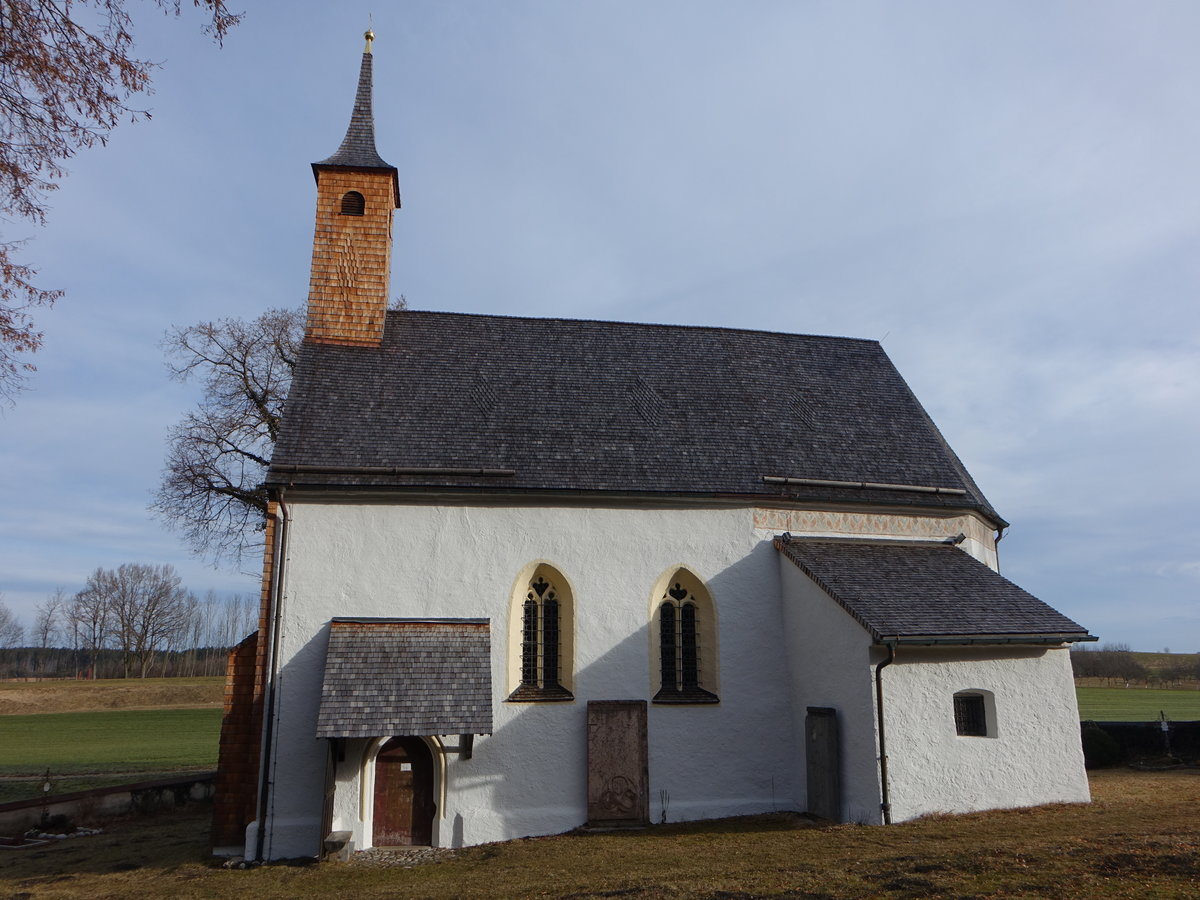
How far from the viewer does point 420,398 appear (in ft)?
53.6

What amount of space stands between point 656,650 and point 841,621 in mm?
3339

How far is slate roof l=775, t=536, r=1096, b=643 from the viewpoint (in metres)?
13.0

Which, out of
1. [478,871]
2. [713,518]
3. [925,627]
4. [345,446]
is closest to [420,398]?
[345,446]

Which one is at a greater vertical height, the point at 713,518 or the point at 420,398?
the point at 420,398

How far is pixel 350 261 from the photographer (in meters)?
17.6

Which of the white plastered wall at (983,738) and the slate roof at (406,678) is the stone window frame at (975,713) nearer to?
the white plastered wall at (983,738)

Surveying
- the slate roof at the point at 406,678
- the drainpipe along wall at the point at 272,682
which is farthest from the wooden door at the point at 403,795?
the drainpipe along wall at the point at 272,682

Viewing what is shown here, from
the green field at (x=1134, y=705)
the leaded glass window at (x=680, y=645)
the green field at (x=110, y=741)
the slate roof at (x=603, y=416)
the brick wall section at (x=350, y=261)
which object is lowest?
the green field at (x=110, y=741)

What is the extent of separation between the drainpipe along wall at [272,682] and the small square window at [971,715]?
37.1ft

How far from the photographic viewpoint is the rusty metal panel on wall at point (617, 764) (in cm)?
1365

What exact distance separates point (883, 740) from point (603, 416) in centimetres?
797

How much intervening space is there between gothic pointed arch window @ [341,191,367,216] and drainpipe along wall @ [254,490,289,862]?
7232mm

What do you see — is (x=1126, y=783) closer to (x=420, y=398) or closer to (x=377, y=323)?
(x=420, y=398)

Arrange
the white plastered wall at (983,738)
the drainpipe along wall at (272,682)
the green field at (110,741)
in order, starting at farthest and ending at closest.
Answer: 1. the green field at (110,741)
2. the drainpipe along wall at (272,682)
3. the white plastered wall at (983,738)
